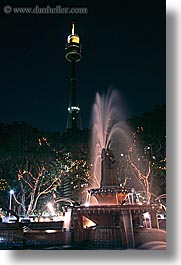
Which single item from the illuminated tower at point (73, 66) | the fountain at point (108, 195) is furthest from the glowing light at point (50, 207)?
the illuminated tower at point (73, 66)

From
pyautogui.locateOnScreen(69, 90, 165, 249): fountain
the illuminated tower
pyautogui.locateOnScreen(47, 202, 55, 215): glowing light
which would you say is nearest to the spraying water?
pyautogui.locateOnScreen(69, 90, 165, 249): fountain

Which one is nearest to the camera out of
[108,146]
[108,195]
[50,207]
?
[108,195]

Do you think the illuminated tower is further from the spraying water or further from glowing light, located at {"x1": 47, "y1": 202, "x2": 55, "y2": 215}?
glowing light, located at {"x1": 47, "y1": 202, "x2": 55, "y2": 215}

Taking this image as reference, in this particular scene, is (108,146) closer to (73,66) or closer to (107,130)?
(107,130)

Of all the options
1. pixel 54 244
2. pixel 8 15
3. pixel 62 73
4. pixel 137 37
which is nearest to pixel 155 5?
pixel 137 37

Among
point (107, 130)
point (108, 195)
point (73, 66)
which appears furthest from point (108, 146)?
point (73, 66)

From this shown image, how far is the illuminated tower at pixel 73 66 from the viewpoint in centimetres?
357

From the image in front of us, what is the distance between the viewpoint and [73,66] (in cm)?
385

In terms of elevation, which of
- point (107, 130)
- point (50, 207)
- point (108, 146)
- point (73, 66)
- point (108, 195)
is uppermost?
point (73, 66)

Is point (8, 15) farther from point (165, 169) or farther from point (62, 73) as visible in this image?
point (165, 169)

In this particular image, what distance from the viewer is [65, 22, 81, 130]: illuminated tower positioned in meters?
3.57

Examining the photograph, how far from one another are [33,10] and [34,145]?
1290 millimetres

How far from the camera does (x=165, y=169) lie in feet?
10.6

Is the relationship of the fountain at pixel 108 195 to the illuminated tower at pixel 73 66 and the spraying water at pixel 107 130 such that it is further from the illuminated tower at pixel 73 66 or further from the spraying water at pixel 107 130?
the illuminated tower at pixel 73 66
